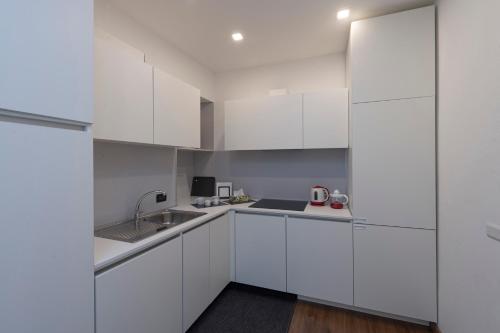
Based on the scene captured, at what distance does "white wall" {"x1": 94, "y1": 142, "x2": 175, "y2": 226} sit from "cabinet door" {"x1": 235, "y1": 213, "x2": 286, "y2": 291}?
859mm

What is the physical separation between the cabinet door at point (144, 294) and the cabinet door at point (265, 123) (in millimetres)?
1342

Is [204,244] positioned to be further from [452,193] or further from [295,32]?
[295,32]

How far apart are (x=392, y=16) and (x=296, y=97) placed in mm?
970

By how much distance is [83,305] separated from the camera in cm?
95

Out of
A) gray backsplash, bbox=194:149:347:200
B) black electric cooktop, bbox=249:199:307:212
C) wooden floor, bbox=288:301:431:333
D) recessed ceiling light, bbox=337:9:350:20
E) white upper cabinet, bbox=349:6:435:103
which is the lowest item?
wooden floor, bbox=288:301:431:333

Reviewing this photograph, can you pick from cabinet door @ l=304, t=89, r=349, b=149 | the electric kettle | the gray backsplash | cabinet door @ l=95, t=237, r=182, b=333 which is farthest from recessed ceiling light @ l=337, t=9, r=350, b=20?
cabinet door @ l=95, t=237, r=182, b=333

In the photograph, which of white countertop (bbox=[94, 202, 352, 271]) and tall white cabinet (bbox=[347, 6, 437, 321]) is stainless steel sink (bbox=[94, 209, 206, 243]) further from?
tall white cabinet (bbox=[347, 6, 437, 321])

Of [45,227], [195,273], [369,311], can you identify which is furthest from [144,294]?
[369,311]

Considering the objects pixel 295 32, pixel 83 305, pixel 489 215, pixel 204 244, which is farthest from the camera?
pixel 295 32

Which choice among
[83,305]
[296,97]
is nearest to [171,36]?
[296,97]

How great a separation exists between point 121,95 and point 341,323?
2.43 metres

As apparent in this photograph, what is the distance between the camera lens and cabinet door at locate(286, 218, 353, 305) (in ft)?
6.20

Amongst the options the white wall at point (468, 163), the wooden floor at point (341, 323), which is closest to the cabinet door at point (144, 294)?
the wooden floor at point (341, 323)

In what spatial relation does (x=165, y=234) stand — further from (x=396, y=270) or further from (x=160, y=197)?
(x=396, y=270)
